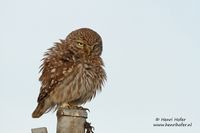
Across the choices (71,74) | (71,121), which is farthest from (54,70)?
(71,121)

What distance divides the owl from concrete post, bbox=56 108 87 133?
2.41 metres

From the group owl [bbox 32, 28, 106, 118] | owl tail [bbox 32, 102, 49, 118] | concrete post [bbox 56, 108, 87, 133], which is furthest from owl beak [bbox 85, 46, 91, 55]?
concrete post [bbox 56, 108, 87, 133]

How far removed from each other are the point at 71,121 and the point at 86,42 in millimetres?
3090

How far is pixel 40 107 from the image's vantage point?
712 cm

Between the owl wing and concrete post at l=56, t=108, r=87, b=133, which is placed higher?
the owl wing

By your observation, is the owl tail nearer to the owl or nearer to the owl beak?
the owl

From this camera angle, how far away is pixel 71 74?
698 centimetres

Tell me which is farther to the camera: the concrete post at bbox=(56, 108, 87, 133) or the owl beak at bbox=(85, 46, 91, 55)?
the owl beak at bbox=(85, 46, 91, 55)

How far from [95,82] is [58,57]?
0.62 m

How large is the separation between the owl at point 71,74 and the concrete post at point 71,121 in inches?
94.9

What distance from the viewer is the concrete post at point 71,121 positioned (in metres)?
4.27

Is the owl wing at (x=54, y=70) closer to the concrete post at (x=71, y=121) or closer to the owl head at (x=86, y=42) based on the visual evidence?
the owl head at (x=86, y=42)

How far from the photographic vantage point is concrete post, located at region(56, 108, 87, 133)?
14.0 ft

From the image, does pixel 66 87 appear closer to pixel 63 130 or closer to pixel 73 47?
pixel 73 47
